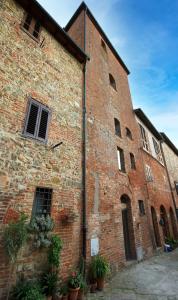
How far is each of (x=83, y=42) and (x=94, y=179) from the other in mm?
7874

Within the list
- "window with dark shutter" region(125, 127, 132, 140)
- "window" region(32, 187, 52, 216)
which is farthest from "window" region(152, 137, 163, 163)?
"window" region(32, 187, 52, 216)

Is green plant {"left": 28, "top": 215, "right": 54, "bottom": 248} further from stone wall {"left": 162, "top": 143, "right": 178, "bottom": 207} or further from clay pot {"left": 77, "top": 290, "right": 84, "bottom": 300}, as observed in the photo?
stone wall {"left": 162, "top": 143, "right": 178, "bottom": 207}

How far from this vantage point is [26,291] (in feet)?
11.4

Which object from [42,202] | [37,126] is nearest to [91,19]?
[37,126]

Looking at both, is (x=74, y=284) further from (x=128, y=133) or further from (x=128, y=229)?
(x=128, y=133)

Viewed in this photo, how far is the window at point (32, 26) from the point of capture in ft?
21.6

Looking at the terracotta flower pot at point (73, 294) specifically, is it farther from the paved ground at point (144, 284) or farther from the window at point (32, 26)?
the window at point (32, 26)

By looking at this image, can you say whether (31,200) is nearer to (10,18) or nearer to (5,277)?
(5,277)

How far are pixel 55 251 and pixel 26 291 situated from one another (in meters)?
1.01

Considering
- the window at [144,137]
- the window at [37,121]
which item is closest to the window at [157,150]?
the window at [144,137]

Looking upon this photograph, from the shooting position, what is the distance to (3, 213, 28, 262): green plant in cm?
354

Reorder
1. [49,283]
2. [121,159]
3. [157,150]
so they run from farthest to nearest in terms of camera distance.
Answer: [157,150] → [121,159] → [49,283]

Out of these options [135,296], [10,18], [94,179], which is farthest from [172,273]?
[10,18]

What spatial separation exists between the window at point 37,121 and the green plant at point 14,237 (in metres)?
2.49
